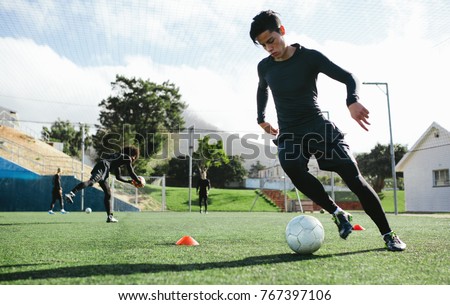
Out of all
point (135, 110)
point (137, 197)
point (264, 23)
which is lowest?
point (137, 197)

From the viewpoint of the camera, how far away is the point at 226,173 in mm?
51469

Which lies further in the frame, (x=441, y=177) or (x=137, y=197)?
(x=137, y=197)

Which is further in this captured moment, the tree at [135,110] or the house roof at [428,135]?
the tree at [135,110]

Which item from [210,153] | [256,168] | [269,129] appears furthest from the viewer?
[256,168]

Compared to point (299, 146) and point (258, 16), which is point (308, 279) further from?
point (258, 16)

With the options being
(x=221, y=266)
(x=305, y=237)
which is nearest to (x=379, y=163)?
(x=305, y=237)

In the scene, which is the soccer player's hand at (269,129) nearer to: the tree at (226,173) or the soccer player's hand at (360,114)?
the soccer player's hand at (360,114)

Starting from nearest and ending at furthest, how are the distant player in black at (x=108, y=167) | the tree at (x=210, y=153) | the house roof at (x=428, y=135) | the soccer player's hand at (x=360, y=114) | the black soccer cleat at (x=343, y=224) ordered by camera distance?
the soccer player's hand at (x=360, y=114), the black soccer cleat at (x=343, y=224), the distant player in black at (x=108, y=167), the house roof at (x=428, y=135), the tree at (x=210, y=153)

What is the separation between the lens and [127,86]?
43.8 m

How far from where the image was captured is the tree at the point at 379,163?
4594 cm

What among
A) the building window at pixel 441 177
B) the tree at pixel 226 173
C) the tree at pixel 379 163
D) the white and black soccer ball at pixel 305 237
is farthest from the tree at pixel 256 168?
the white and black soccer ball at pixel 305 237

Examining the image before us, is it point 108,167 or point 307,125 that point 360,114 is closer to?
point 307,125

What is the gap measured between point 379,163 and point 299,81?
45728 mm
